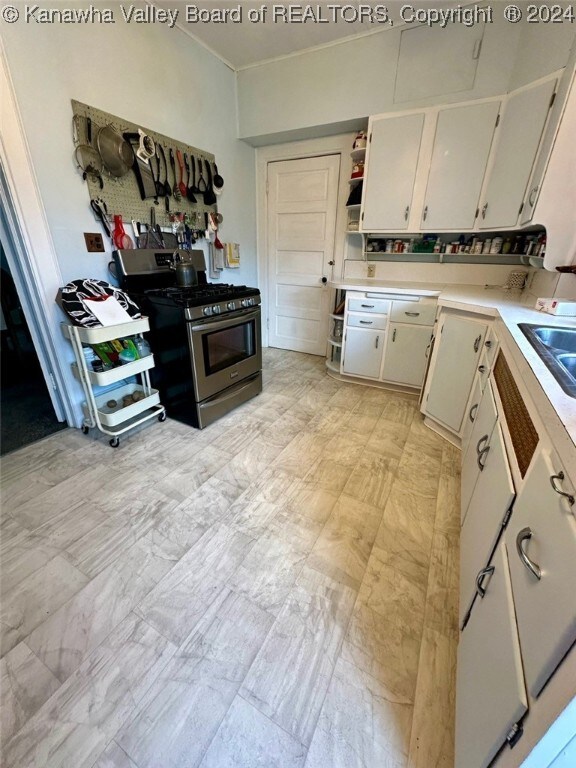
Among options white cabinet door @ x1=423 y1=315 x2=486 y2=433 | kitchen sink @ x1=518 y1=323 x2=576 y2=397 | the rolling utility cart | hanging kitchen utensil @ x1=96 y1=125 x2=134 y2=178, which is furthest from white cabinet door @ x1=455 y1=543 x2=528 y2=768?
hanging kitchen utensil @ x1=96 y1=125 x2=134 y2=178

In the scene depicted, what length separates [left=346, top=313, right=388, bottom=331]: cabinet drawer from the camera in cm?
271

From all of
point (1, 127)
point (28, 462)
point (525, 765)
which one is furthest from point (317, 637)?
point (1, 127)

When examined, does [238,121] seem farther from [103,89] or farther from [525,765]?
[525,765]

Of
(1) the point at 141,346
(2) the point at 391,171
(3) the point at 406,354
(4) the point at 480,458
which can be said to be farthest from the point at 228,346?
(2) the point at 391,171

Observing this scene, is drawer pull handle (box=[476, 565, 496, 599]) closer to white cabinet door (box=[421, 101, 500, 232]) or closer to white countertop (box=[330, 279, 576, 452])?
white countertop (box=[330, 279, 576, 452])

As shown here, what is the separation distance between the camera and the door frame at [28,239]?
1.62 meters

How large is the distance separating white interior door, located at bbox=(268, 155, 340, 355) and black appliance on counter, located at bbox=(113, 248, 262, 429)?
4.61 feet

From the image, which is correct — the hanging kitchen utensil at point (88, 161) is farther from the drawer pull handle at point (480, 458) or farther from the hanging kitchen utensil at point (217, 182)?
the drawer pull handle at point (480, 458)

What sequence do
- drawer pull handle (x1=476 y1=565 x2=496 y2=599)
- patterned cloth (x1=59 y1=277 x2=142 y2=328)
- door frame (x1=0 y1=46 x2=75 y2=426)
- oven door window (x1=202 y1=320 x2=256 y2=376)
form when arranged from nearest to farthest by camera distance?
drawer pull handle (x1=476 y1=565 x2=496 y2=599), door frame (x1=0 y1=46 x2=75 y2=426), patterned cloth (x1=59 y1=277 x2=142 y2=328), oven door window (x1=202 y1=320 x2=256 y2=376)

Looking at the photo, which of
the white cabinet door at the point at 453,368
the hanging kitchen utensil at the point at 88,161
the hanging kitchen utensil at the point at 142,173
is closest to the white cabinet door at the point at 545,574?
the white cabinet door at the point at 453,368

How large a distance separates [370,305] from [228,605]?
7.74 ft

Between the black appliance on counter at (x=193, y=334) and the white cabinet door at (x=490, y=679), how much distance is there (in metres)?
1.81

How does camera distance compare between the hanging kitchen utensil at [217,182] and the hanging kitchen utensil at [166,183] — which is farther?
the hanging kitchen utensil at [217,182]

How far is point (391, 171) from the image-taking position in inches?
102
